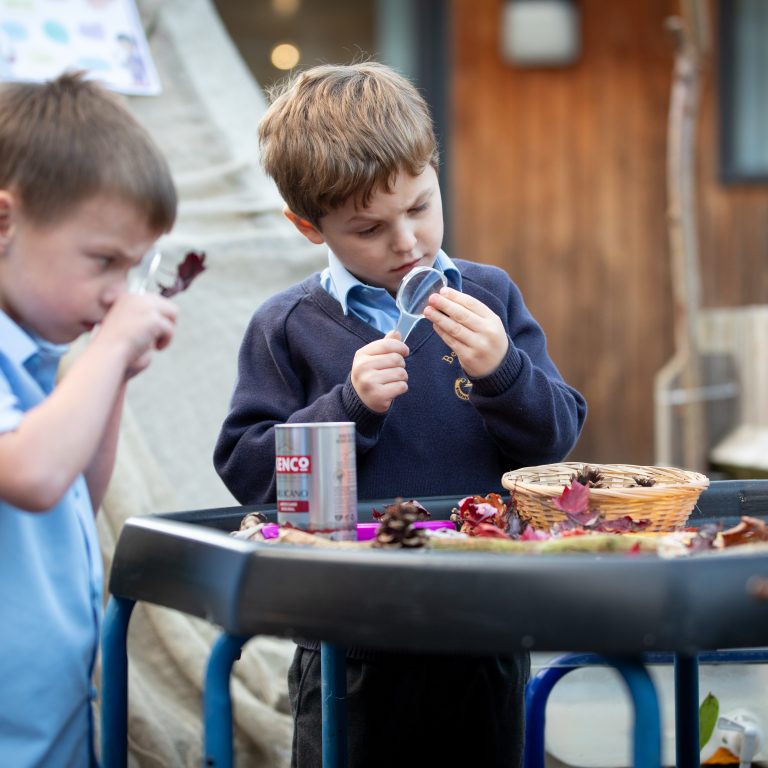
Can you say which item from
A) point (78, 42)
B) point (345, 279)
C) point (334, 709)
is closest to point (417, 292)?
point (345, 279)

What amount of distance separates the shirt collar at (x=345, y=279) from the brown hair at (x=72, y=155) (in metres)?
0.43

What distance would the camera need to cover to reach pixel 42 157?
3.81ft

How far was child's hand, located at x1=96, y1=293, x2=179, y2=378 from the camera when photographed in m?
1.14

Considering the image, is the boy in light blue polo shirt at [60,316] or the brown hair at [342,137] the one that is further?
the brown hair at [342,137]

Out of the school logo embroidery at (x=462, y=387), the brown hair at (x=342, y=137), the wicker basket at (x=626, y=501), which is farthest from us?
the school logo embroidery at (x=462, y=387)

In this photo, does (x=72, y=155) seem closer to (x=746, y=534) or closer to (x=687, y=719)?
(x=746, y=534)

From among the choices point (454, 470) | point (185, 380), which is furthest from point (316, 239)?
point (185, 380)

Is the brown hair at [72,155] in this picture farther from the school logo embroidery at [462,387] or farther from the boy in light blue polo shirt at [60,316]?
the school logo embroidery at [462,387]

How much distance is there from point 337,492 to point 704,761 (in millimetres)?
1209

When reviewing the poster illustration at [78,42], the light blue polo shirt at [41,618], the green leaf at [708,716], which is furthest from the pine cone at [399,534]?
the poster illustration at [78,42]

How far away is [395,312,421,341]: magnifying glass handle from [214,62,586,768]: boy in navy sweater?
0.04 meters

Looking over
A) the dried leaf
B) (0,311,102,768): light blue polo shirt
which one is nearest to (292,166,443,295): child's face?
(0,311,102,768): light blue polo shirt

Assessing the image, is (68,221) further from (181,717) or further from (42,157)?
(181,717)

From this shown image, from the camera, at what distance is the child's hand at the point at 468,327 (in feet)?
4.58
